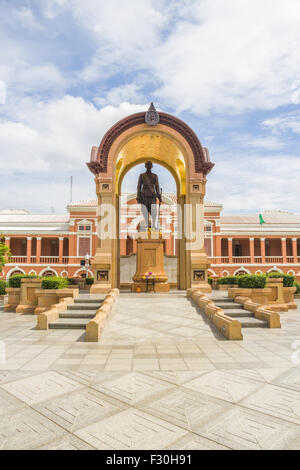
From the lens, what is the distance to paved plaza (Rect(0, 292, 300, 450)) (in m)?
2.80

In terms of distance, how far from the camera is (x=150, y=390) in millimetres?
3869

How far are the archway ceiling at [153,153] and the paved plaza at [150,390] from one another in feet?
33.9

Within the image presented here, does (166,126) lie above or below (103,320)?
above

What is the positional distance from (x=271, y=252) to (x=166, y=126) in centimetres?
2992

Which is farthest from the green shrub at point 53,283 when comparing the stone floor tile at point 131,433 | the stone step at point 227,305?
the stone floor tile at point 131,433

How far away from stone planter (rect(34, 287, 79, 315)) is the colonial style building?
2309 cm

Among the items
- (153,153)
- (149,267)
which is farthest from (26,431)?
(153,153)

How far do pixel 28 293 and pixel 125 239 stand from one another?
2249 centimetres

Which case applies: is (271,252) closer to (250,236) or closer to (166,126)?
(250,236)

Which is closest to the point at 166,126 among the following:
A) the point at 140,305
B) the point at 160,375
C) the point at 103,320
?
the point at 140,305

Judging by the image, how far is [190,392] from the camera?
3.81m

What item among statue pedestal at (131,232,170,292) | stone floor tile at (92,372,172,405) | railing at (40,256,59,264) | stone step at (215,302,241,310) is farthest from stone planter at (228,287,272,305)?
railing at (40,256,59,264)
